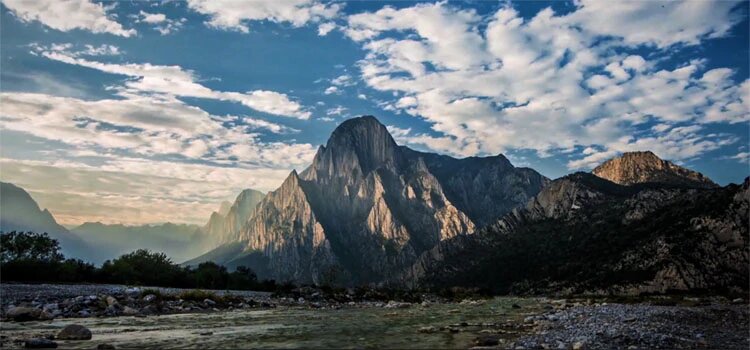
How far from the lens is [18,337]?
1720 centimetres

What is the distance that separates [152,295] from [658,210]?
153 meters

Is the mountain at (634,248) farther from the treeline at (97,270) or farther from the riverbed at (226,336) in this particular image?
the riverbed at (226,336)

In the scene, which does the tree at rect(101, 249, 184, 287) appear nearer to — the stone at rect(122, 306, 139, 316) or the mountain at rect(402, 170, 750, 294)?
the stone at rect(122, 306, 139, 316)

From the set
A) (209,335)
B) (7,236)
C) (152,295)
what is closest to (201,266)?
(7,236)

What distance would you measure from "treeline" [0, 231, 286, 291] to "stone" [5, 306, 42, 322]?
126 ft

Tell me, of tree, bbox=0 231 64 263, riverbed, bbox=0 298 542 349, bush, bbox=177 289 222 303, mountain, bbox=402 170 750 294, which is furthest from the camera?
mountain, bbox=402 170 750 294

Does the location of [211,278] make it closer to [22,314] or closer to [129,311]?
[129,311]

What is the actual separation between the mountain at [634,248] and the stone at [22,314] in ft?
366

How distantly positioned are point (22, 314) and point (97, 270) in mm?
57584

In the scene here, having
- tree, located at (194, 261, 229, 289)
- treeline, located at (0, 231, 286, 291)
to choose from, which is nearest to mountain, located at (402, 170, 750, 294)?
treeline, located at (0, 231, 286, 291)

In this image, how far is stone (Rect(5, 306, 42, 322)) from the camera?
75.6ft

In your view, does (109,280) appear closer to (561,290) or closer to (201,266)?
(201,266)

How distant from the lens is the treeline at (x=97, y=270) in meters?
59.6

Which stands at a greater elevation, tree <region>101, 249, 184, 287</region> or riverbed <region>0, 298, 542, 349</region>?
tree <region>101, 249, 184, 287</region>
